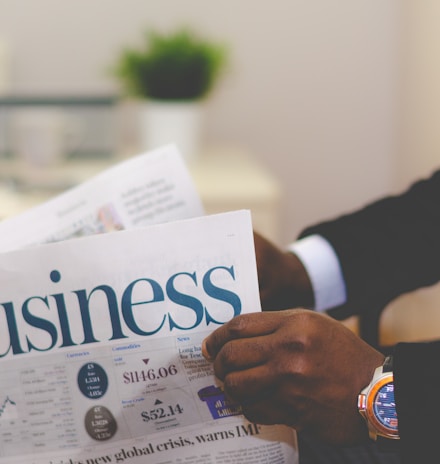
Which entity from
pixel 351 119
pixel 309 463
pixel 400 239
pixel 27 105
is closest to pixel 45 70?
pixel 27 105

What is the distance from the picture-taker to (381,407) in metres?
0.63

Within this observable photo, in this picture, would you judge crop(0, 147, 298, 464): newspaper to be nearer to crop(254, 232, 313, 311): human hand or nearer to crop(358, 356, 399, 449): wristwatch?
crop(358, 356, 399, 449): wristwatch

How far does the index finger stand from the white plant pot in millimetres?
1276

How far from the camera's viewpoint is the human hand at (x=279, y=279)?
3.17 feet

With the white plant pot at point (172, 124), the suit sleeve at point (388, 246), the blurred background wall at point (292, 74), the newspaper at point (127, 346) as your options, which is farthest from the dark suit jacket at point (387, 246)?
the blurred background wall at point (292, 74)

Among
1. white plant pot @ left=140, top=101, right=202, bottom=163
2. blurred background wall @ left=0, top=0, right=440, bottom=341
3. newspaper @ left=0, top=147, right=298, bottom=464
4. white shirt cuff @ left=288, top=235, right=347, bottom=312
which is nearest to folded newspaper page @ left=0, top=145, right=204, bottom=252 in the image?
newspaper @ left=0, top=147, right=298, bottom=464

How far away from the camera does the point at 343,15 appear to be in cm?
213

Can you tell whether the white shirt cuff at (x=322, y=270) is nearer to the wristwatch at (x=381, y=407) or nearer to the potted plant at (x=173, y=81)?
the wristwatch at (x=381, y=407)

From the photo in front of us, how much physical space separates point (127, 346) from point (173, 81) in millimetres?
1275

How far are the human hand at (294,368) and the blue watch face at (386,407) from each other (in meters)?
0.02

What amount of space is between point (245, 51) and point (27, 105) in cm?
60

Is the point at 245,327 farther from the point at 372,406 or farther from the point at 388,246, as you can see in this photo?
the point at 388,246

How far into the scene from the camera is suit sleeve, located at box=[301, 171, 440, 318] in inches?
40.8

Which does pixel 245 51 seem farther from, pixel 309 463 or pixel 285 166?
pixel 309 463
